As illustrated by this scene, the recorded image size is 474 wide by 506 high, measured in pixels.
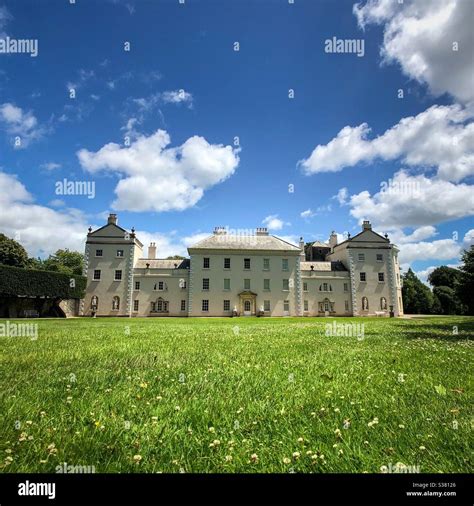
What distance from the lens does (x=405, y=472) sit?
234 centimetres

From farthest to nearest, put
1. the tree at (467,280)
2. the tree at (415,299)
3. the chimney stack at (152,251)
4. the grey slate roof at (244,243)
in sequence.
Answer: the tree at (415,299), the chimney stack at (152,251), the grey slate roof at (244,243), the tree at (467,280)

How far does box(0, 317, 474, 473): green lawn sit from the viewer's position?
2486mm

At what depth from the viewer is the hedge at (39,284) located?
1339 inches

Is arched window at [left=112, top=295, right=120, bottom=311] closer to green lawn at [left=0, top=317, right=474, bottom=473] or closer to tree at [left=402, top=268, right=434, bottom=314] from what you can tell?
green lawn at [left=0, top=317, right=474, bottom=473]

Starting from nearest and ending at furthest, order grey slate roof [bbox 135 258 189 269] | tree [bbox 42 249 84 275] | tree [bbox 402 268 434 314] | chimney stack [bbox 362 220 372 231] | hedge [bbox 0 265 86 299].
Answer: hedge [bbox 0 265 86 299], grey slate roof [bbox 135 258 189 269], chimney stack [bbox 362 220 372 231], tree [bbox 402 268 434 314], tree [bbox 42 249 84 275]

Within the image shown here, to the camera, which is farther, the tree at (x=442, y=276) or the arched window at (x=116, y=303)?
the tree at (x=442, y=276)

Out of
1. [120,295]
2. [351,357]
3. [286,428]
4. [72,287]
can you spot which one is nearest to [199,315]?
[120,295]

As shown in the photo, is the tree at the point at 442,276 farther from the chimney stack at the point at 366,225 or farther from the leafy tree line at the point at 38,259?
the leafy tree line at the point at 38,259

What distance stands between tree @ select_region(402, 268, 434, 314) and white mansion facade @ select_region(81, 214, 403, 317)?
19.4 meters

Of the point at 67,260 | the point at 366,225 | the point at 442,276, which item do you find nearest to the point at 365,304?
the point at 366,225

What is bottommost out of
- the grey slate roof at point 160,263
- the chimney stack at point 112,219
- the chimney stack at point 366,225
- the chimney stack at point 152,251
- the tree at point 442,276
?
the tree at point 442,276

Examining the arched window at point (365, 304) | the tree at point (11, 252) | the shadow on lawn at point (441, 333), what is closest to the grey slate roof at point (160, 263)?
the tree at point (11, 252)

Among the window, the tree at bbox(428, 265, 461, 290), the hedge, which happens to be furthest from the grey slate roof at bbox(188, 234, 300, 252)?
the tree at bbox(428, 265, 461, 290)

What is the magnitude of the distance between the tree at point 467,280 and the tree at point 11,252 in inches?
2489
